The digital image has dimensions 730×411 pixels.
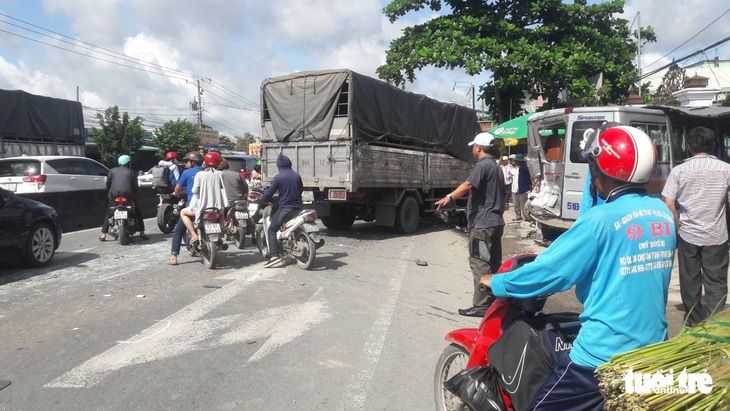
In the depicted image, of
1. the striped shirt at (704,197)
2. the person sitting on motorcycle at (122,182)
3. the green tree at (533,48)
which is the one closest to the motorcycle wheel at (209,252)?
the person sitting on motorcycle at (122,182)

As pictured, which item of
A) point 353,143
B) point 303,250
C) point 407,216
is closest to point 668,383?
point 303,250

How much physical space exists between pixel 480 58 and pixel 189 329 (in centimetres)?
1242

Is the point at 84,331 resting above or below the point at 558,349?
below

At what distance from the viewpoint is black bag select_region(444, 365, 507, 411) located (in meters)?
2.41

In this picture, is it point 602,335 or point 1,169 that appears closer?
point 602,335

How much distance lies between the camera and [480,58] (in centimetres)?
1500

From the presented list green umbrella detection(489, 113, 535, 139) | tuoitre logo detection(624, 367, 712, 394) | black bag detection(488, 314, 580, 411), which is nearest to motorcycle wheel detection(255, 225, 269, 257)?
black bag detection(488, 314, 580, 411)

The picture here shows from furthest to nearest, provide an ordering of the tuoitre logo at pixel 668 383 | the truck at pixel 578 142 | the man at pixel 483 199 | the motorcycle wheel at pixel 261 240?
the truck at pixel 578 142 < the motorcycle wheel at pixel 261 240 < the man at pixel 483 199 < the tuoitre logo at pixel 668 383

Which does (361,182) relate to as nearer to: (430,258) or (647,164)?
(430,258)

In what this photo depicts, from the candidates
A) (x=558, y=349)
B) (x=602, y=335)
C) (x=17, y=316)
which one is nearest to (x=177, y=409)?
(x=558, y=349)

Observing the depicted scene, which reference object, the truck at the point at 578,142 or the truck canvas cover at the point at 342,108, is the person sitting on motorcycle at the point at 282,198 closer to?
the truck canvas cover at the point at 342,108

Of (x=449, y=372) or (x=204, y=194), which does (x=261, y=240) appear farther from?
(x=449, y=372)

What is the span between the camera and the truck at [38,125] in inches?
806

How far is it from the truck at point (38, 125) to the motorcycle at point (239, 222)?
1591 cm
